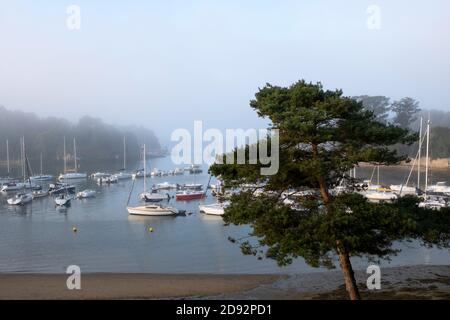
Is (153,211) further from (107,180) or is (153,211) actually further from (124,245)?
(107,180)

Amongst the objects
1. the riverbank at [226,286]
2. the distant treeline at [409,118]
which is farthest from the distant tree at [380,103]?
the riverbank at [226,286]

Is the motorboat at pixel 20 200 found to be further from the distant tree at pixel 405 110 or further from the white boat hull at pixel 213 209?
the distant tree at pixel 405 110

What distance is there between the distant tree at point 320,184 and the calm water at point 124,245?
8.43m

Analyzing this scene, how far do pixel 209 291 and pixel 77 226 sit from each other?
22.9 m

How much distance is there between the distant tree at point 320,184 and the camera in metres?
11.5

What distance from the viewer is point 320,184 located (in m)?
12.6

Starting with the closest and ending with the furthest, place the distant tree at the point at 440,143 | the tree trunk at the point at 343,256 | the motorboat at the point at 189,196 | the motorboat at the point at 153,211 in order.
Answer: the tree trunk at the point at 343,256 → the motorboat at the point at 153,211 → the motorboat at the point at 189,196 → the distant tree at the point at 440,143

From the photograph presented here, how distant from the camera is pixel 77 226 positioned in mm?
39000

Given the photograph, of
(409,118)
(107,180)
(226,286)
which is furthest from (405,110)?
(226,286)

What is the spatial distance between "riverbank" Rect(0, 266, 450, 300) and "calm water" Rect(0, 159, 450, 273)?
153 centimetres

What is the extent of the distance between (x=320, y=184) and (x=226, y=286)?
8.99m
